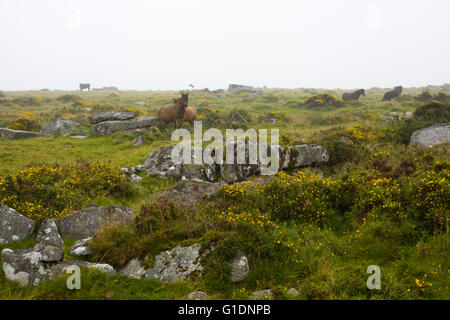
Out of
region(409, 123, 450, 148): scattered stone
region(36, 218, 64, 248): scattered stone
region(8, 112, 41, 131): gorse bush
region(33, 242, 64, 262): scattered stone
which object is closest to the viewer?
region(33, 242, 64, 262): scattered stone

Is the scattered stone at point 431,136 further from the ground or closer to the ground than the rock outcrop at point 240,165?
further from the ground

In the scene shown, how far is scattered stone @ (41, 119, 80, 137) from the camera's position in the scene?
19.2 metres

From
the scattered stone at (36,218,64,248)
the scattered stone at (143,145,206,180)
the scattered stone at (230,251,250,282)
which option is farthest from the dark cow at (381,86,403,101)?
the scattered stone at (36,218,64,248)

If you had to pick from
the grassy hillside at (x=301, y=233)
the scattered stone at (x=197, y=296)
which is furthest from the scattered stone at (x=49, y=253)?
the scattered stone at (x=197, y=296)

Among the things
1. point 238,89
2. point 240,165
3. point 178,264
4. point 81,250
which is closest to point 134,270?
point 178,264

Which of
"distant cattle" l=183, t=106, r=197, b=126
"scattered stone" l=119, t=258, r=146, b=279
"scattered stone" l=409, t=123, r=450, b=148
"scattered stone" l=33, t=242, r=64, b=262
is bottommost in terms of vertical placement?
"scattered stone" l=119, t=258, r=146, b=279

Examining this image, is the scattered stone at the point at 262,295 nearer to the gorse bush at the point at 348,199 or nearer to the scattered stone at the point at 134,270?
the gorse bush at the point at 348,199

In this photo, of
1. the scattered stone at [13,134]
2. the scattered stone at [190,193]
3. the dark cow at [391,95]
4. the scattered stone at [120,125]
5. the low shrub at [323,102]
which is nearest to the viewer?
the scattered stone at [190,193]

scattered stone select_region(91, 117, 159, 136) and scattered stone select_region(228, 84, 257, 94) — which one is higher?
scattered stone select_region(228, 84, 257, 94)

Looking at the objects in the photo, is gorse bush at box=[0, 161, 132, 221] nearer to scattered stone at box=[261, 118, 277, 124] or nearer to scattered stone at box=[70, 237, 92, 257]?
scattered stone at box=[70, 237, 92, 257]

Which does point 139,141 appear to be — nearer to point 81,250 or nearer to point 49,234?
point 49,234

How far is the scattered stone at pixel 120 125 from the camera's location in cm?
1972

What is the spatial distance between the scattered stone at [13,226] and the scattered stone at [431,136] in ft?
44.0

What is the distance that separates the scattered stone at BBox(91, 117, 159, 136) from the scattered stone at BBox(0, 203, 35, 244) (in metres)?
14.0
